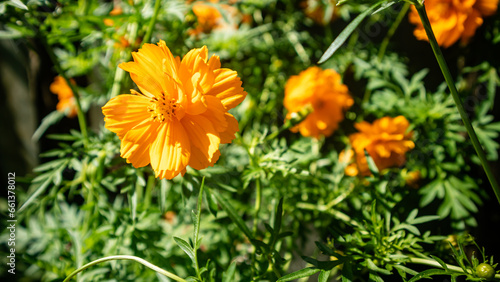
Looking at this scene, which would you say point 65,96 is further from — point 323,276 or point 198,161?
point 323,276

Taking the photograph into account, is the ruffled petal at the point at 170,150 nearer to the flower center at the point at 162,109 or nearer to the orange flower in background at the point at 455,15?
the flower center at the point at 162,109

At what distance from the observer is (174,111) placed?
1.94 ft

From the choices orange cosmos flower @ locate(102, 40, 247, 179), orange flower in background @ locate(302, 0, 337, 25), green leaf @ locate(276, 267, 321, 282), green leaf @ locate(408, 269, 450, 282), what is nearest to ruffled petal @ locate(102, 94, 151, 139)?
orange cosmos flower @ locate(102, 40, 247, 179)

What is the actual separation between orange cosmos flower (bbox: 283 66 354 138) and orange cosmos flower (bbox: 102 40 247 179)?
37 cm

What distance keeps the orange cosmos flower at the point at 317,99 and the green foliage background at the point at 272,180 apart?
7 cm

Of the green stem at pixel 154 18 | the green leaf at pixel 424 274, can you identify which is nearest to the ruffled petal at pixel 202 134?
the green stem at pixel 154 18

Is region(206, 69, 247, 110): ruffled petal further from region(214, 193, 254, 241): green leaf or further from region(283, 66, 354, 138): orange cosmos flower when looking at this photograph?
region(283, 66, 354, 138): orange cosmos flower

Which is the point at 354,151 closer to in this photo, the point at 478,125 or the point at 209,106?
the point at 478,125

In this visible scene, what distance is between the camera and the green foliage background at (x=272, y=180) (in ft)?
2.13

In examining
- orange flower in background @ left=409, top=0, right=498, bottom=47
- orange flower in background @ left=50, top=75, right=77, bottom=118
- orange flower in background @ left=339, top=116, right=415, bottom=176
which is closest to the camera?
orange flower in background @ left=409, top=0, right=498, bottom=47

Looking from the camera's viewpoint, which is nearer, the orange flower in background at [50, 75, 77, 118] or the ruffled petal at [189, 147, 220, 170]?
the ruffled petal at [189, 147, 220, 170]

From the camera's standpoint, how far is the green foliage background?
0.65 metres

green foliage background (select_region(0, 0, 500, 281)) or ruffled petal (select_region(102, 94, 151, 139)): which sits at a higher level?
ruffled petal (select_region(102, 94, 151, 139))

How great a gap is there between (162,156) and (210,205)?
152mm
